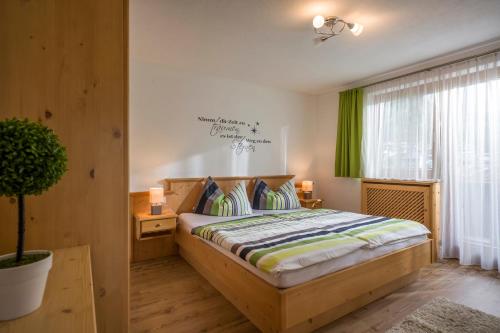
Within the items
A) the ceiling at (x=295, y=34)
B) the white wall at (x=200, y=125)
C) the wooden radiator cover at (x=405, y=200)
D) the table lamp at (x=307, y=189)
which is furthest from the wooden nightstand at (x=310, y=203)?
the ceiling at (x=295, y=34)

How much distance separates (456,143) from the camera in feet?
10.2

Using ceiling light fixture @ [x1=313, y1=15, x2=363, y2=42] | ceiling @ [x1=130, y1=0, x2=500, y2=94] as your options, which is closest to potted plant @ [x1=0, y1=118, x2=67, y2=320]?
ceiling @ [x1=130, y1=0, x2=500, y2=94]

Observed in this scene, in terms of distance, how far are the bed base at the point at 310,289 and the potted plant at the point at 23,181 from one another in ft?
4.39

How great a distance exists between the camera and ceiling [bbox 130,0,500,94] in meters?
2.14

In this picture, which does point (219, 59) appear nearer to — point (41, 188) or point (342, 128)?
point (342, 128)

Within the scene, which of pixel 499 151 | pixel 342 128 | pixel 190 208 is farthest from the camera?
pixel 342 128

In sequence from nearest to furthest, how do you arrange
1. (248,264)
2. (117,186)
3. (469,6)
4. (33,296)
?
(33,296) < (117,186) < (248,264) < (469,6)

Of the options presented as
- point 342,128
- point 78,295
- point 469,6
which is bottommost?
point 78,295

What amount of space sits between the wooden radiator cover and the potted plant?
11.3ft

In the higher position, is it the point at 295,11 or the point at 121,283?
the point at 295,11

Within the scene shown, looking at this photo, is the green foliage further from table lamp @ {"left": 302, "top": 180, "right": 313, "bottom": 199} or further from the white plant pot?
table lamp @ {"left": 302, "top": 180, "right": 313, "bottom": 199}

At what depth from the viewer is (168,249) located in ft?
11.4

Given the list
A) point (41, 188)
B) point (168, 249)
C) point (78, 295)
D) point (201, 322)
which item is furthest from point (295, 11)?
point (168, 249)

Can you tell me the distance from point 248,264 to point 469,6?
2.76 metres
